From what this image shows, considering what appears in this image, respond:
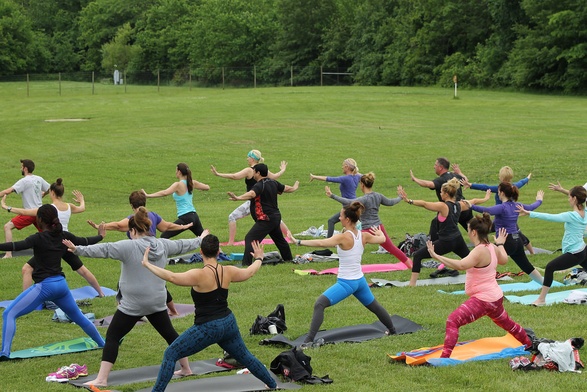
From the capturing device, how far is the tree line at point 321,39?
216 ft

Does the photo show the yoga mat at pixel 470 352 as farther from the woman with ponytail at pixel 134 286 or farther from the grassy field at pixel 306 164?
the woman with ponytail at pixel 134 286

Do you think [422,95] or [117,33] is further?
[117,33]

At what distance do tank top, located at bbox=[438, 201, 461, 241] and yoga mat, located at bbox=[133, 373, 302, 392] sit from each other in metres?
5.96

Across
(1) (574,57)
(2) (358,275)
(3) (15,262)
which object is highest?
(1) (574,57)

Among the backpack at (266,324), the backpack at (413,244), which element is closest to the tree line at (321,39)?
the backpack at (413,244)

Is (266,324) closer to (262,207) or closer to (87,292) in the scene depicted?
(87,292)

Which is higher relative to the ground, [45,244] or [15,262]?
[45,244]

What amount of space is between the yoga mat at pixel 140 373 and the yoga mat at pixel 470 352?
2.41 m

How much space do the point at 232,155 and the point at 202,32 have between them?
2566 inches

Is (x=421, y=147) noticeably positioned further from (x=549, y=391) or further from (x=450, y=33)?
(x=450, y=33)

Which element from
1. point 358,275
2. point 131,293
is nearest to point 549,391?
point 358,275

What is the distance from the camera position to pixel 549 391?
9188mm

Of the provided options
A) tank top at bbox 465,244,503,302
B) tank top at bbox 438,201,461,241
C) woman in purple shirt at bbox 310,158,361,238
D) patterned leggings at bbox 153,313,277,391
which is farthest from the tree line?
patterned leggings at bbox 153,313,277,391

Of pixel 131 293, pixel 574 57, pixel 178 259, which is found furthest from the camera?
pixel 574 57
